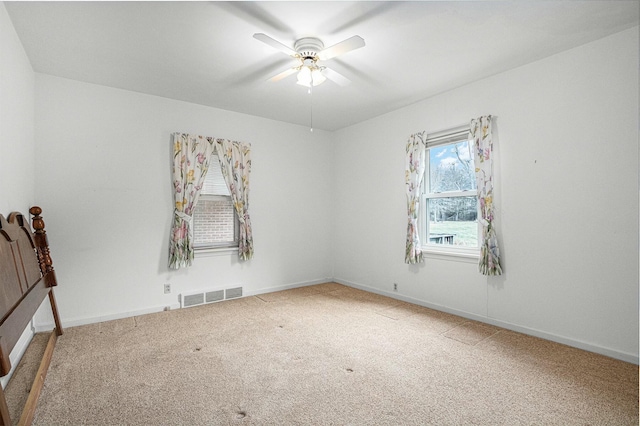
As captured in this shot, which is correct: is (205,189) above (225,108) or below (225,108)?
below

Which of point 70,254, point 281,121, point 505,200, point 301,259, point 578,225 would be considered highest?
point 281,121

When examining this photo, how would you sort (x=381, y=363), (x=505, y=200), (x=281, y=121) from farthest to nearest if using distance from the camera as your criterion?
1. (x=281, y=121)
2. (x=505, y=200)
3. (x=381, y=363)

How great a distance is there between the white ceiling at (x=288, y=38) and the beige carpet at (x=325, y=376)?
2655 mm

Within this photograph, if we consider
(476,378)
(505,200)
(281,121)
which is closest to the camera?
(476,378)

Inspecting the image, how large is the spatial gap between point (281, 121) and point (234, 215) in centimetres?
166

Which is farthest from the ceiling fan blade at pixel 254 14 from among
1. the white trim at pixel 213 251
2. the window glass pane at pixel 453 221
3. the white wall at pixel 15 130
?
the white trim at pixel 213 251

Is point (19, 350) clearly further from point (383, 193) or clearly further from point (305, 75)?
point (383, 193)

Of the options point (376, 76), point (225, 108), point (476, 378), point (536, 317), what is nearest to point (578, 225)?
point (536, 317)

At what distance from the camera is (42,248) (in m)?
3.06

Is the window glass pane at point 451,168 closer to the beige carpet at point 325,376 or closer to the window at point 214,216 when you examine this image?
the beige carpet at point 325,376

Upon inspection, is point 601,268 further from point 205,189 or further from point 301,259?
point 205,189

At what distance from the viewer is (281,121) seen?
199 inches

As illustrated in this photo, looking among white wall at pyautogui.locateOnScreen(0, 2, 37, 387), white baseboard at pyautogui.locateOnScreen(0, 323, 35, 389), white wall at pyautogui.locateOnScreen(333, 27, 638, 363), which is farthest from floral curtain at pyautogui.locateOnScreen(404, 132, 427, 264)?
white wall at pyautogui.locateOnScreen(0, 2, 37, 387)

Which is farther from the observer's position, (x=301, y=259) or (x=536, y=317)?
(x=301, y=259)
